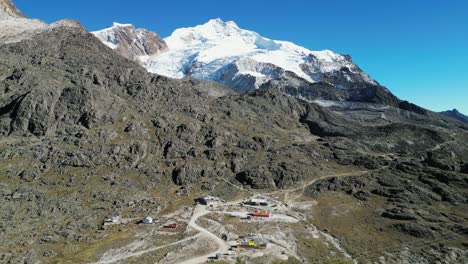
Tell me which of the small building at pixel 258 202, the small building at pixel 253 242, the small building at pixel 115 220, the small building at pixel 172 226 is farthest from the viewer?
the small building at pixel 258 202

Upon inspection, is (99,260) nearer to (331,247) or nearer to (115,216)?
(115,216)

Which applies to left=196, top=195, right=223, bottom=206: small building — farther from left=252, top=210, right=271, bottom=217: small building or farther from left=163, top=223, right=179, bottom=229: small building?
left=163, top=223, right=179, bottom=229: small building

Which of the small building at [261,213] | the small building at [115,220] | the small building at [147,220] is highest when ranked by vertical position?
the small building at [261,213]

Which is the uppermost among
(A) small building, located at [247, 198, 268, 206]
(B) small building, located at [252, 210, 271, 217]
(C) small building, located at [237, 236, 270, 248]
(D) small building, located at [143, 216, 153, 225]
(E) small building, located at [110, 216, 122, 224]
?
(A) small building, located at [247, 198, 268, 206]

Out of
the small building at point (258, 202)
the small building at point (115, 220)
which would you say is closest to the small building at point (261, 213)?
the small building at point (258, 202)

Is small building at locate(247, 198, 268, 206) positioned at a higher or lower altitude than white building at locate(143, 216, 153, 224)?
higher

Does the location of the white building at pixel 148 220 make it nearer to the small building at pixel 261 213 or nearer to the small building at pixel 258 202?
the small building at pixel 261 213

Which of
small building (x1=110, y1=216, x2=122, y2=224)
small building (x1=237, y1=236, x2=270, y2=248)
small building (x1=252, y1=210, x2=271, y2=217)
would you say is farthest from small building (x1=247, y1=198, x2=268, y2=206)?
small building (x1=110, y1=216, x2=122, y2=224)

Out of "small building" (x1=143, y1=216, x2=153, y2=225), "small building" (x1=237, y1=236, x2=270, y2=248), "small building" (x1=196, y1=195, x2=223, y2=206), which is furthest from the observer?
"small building" (x1=196, y1=195, x2=223, y2=206)

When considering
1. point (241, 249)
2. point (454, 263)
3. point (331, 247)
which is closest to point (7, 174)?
point (241, 249)
